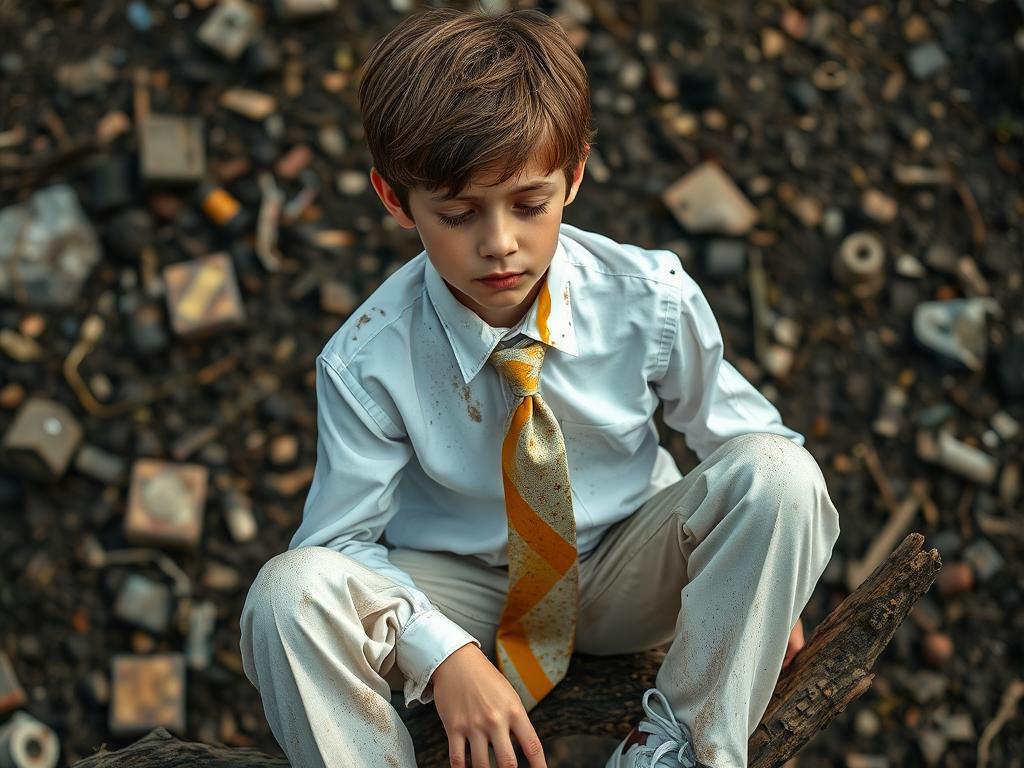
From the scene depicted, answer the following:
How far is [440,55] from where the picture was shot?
5.21ft

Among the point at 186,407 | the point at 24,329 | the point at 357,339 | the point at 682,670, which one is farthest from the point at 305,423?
the point at 682,670

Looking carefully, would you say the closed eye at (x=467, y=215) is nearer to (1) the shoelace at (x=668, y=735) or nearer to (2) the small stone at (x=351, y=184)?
(1) the shoelace at (x=668, y=735)

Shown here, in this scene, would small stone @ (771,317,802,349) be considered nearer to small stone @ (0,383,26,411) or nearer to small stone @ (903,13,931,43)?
small stone @ (903,13,931,43)

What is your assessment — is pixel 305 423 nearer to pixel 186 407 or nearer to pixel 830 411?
pixel 186 407

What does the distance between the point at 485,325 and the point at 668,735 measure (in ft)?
2.16

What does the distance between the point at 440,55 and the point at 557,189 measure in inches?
9.4

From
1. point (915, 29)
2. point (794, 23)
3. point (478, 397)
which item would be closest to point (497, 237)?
point (478, 397)

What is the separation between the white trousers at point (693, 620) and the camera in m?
1.61

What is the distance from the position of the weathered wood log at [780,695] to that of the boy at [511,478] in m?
0.06

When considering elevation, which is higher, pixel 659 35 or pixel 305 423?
pixel 659 35

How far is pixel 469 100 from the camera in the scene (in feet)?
5.10

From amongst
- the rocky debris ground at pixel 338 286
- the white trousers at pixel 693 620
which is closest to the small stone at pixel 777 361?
the rocky debris ground at pixel 338 286

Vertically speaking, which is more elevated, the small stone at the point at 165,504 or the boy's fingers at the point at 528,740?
the boy's fingers at the point at 528,740

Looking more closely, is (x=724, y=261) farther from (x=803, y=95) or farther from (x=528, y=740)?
(x=528, y=740)
